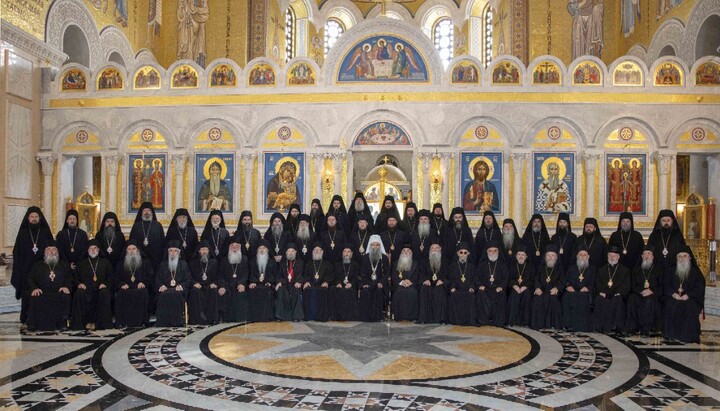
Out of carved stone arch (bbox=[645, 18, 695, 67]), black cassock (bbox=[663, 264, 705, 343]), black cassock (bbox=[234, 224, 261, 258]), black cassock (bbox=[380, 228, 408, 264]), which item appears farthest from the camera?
carved stone arch (bbox=[645, 18, 695, 67])

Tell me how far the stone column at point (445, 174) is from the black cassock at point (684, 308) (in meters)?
5.95

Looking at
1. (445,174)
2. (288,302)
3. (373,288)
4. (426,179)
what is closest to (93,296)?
(288,302)

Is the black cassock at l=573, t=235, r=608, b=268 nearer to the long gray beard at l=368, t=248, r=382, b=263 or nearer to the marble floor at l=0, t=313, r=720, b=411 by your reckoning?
the marble floor at l=0, t=313, r=720, b=411

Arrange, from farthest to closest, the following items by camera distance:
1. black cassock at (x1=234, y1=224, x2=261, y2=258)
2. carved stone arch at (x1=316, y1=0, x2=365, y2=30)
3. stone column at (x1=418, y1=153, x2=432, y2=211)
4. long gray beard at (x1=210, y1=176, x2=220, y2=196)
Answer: carved stone arch at (x1=316, y1=0, x2=365, y2=30)
long gray beard at (x1=210, y1=176, x2=220, y2=196)
stone column at (x1=418, y1=153, x2=432, y2=211)
black cassock at (x1=234, y1=224, x2=261, y2=258)

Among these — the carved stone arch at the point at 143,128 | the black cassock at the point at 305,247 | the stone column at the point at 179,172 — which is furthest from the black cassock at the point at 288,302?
the carved stone arch at the point at 143,128

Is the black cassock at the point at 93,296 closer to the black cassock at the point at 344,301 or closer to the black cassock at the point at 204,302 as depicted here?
the black cassock at the point at 204,302

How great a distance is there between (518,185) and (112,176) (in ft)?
31.9

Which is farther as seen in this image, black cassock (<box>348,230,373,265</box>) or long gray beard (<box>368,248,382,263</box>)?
black cassock (<box>348,230,373,265</box>)

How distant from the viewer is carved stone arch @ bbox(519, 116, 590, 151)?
14039mm

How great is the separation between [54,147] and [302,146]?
20.1 ft

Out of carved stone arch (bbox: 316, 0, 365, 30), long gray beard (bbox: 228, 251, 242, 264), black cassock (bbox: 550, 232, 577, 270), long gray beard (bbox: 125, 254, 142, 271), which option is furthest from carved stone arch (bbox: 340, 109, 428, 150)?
carved stone arch (bbox: 316, 0, 365, 30)

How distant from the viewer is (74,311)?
8930 millimetres

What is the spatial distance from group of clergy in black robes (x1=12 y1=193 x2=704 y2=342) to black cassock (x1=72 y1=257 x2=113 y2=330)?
0.02 m

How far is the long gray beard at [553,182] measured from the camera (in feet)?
46.3
